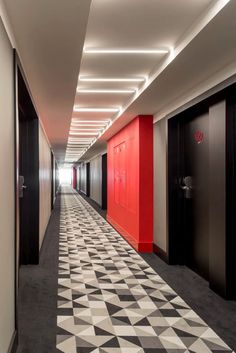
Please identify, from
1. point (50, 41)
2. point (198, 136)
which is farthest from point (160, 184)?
point (50, 41)

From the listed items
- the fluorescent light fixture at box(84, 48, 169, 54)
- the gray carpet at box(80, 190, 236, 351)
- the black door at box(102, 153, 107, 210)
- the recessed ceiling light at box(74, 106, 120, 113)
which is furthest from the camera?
the black door at box(102, 153, 107, 210)

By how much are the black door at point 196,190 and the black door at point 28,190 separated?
2.46 metres

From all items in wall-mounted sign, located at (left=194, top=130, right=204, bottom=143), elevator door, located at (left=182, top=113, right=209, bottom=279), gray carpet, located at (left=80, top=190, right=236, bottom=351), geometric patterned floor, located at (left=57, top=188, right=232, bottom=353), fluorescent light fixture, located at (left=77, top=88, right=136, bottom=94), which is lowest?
gray carpet, located at (left=80, top=190, right=236, bottom=351)

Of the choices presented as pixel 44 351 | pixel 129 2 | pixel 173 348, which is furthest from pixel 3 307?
pixel 129 2

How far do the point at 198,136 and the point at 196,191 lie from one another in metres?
0.83

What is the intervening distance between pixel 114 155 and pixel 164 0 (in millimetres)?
7398

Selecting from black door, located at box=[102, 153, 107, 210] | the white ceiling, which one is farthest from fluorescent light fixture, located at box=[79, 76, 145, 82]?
black door, located at box=[102, 153, 107, 210]

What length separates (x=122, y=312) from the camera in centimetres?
371

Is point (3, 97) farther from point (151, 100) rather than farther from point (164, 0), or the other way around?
point (151, 100)

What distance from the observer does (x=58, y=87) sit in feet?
14.9

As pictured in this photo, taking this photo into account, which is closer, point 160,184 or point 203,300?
point 203,300

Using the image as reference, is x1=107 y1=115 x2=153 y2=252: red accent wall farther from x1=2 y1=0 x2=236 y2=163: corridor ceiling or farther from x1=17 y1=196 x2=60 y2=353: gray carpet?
x1=17 y1=196 x2=60 y2=353: gray carpet

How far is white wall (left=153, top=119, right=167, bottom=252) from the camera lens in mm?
6054

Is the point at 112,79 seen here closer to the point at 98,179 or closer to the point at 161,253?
the point at 161,253
